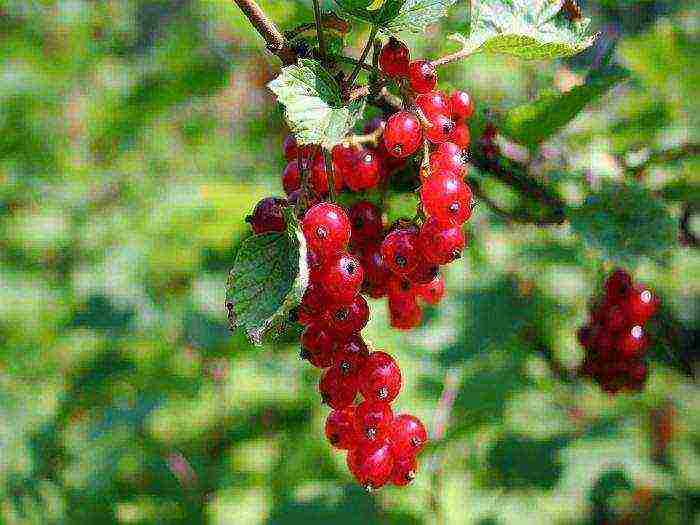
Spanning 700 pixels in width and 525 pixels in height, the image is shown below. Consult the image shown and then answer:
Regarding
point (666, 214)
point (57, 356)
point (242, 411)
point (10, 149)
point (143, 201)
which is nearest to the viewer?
point (666, 214)

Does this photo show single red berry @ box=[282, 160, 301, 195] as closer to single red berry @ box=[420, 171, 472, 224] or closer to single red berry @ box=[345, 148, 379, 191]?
single red berry @ box=[345, 148, 379, 191]

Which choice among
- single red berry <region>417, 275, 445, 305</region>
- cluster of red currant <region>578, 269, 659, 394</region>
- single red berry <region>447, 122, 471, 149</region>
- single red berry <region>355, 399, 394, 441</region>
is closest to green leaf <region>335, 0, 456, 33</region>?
single red berry <region>447, 122, 471, 149</region>

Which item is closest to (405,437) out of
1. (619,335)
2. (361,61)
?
(361,61)

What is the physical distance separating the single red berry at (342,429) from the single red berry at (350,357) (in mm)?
87

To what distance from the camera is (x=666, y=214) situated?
1299 millimetres

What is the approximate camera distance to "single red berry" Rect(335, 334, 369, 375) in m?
0.93

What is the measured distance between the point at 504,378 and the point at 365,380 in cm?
114

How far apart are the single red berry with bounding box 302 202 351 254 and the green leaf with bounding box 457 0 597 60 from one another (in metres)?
0.31

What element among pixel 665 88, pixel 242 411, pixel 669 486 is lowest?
pixel 669 486

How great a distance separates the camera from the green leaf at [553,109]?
1193 mm

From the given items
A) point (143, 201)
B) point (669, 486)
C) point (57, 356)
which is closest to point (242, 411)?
point (57, 356)

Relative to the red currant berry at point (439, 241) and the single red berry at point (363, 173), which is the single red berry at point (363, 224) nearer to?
the single red berry at point (363, 173)

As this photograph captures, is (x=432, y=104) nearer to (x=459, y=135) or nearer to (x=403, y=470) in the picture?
(x=459, y=135)

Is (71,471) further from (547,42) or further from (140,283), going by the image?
(547,42)
